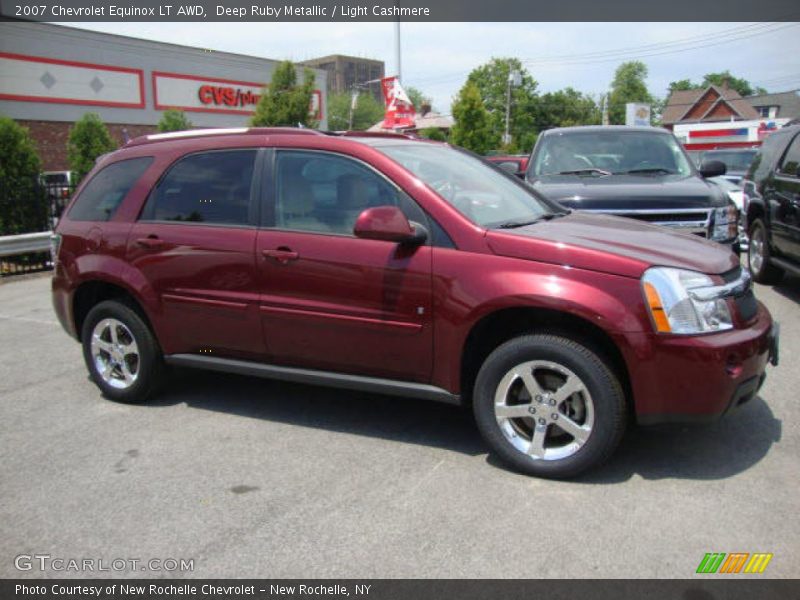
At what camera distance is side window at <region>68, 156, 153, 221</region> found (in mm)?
5086

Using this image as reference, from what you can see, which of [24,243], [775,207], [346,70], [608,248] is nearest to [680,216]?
[775,207]

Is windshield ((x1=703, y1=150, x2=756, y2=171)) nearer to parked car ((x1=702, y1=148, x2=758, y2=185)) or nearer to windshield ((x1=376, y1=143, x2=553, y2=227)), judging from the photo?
parked car ((x1=702, y1=148, x2=758, y2=185))

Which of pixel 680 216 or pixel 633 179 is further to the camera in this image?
pixel 633 179

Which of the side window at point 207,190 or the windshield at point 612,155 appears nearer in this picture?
the side window at point 207,190

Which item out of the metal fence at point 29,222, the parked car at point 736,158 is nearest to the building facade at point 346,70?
the parked car at point 736,158

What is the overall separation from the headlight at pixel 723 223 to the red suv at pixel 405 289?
95.1 inches

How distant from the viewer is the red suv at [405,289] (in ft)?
11.7

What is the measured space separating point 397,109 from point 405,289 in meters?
11.1

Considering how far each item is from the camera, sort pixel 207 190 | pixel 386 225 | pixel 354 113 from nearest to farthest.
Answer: pixel 386 225 < pixel 207 190 < pixel 354 113

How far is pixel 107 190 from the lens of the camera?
5.20 meters

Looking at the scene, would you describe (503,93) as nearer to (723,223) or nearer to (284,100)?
(284,100)

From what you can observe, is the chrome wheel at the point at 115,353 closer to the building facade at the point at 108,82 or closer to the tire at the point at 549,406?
the tire at the point at 549,406

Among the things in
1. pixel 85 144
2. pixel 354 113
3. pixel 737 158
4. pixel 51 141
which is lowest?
pixel 737 158
